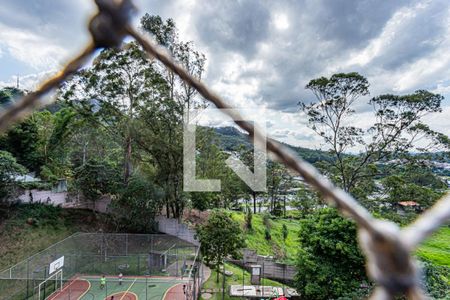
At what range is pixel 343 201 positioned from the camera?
36cm

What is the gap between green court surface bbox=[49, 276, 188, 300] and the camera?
1095 centimetres

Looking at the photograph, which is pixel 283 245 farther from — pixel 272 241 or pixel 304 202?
pixel 304 202

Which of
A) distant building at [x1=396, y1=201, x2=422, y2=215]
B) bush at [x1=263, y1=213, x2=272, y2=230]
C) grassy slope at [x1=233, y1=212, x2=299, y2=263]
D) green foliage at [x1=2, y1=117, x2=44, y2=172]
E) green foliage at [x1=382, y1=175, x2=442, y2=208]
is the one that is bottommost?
grassy slope at [x1=233, y1=212, x2=299, y2=263]

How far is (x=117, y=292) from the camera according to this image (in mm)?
11188

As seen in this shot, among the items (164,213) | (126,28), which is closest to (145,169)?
(164,213)

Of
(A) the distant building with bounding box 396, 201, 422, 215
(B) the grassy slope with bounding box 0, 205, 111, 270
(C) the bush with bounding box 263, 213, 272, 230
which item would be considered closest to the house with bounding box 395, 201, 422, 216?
(A) the distant building with bounding box 396, 201, 422, 215

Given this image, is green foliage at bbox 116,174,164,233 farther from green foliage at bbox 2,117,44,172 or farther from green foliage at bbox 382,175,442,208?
green foliage at bbox 382,175,442,208

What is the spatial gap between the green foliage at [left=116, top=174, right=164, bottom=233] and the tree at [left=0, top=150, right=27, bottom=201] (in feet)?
15.7

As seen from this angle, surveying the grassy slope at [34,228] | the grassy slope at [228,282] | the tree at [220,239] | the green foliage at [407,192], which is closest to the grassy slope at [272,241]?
the grassy slope at [228,282]

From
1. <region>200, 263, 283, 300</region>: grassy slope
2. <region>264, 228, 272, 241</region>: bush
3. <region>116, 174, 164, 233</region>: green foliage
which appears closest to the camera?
<region>200, 263, 283, 300</region>: grassy slope

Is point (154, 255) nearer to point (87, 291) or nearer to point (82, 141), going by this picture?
point (87, 291)

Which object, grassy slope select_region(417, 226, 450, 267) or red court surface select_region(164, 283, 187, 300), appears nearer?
red court surface select_region(164, 283, 187, 300)

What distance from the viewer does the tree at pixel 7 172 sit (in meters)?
13.3

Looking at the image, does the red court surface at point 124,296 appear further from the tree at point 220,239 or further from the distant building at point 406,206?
the distant building at point 406,206
